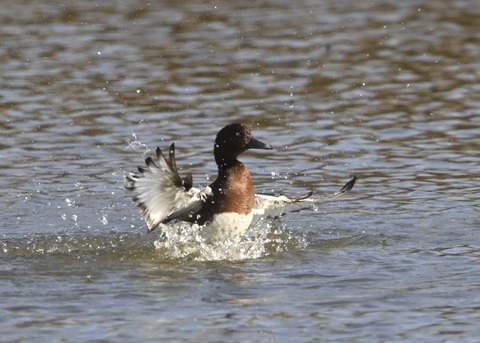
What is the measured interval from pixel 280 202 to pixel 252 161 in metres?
2.46

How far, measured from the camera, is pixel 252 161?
1054 centimetres

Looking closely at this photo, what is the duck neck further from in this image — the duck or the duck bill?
the duck bill

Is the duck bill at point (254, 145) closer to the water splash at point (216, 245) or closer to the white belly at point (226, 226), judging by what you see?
the white belly at point (226, 226)

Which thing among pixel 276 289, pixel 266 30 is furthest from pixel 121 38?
pixel 276 289

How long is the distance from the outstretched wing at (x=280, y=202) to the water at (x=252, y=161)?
19 centimetres

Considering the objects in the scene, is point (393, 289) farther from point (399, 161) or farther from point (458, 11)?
point (458, 11)

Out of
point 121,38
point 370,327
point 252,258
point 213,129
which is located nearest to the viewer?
point 370,327

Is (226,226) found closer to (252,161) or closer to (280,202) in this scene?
(280,202)

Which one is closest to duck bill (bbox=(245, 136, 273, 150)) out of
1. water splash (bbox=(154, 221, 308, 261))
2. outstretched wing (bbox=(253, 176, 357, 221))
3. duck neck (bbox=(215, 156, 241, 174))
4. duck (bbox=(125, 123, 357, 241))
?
duck (bbox=(125, 123, 357, 241))

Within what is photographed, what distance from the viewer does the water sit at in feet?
21.0

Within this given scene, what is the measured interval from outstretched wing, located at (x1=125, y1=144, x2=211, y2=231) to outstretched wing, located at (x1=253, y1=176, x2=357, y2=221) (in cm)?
51

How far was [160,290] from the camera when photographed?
6.84m

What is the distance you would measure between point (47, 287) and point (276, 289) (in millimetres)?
1399

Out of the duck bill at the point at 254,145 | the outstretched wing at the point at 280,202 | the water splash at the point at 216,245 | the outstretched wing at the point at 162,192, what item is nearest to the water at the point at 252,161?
the water splash at the point at 216,245
